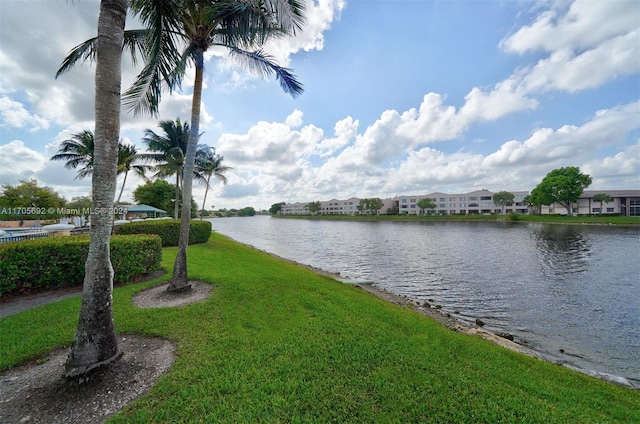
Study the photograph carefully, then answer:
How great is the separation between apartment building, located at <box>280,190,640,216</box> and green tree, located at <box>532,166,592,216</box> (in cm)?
1610

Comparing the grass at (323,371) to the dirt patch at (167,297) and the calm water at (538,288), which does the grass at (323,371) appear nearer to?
the dirt patch at (167,297)

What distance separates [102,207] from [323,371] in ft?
12.2

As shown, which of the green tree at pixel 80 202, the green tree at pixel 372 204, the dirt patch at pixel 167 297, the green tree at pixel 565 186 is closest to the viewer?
the dirt patch at pixel 167 297

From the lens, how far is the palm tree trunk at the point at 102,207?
334 cm

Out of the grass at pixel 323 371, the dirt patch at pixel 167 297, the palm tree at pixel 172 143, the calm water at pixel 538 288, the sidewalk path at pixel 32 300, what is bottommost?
the calm water at pixel 538 288

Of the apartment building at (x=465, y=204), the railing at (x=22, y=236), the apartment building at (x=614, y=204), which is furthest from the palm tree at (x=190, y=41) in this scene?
the apartment building at (x=465, y=204)

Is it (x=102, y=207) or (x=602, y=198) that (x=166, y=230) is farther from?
(x=602, y=198)

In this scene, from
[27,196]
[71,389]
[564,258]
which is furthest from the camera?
[27,196]

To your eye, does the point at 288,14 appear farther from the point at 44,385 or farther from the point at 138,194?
the point at 138,194

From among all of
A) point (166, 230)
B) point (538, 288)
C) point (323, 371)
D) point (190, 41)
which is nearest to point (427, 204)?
point (538, 288)

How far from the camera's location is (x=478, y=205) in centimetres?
9469

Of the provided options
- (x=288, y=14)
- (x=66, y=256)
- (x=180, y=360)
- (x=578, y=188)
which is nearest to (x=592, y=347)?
(x=180, y=360)

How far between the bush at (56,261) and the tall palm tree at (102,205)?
486 centimetres

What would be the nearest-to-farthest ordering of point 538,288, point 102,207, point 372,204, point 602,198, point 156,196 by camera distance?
1. point 102,207
2. point 538,288
3. point 156,196
4. point 602,198
5. point 372,204
